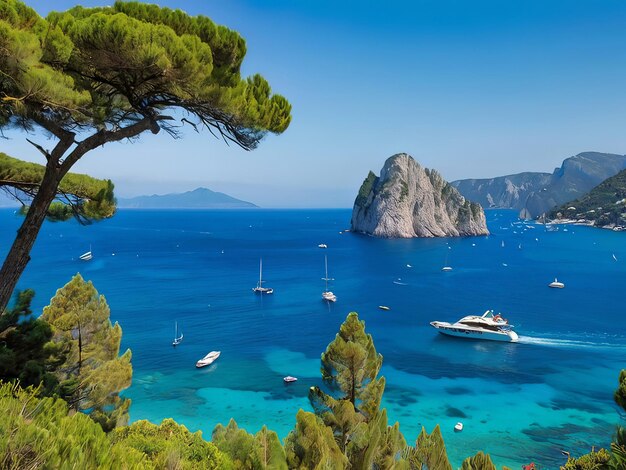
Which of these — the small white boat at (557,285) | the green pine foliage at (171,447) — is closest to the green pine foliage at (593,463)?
the green pine foliage at (171,447)

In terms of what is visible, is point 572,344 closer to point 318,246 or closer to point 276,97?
point 276,97

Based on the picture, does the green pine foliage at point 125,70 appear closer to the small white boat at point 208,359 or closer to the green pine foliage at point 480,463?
the green pine foliage at point 480,463

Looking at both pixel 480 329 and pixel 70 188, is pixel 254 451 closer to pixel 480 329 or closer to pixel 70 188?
pixel 70 188

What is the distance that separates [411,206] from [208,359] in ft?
342

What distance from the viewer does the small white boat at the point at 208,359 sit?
99.9 feet

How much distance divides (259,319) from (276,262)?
37122mm

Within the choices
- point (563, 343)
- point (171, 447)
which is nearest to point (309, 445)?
point (171, 447)

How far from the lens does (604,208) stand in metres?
171

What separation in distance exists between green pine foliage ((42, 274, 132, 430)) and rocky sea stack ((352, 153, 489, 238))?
11046 cm

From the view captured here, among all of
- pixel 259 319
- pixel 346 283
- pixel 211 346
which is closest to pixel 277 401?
pixel 211 346

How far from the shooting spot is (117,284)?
55719mm

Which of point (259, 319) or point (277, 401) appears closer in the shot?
point (277, 401)

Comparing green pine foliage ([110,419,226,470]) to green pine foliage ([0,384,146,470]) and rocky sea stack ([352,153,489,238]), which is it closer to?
green pine foliage ([0,384,146,470])

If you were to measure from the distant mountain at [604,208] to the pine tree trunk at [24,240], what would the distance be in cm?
18949
